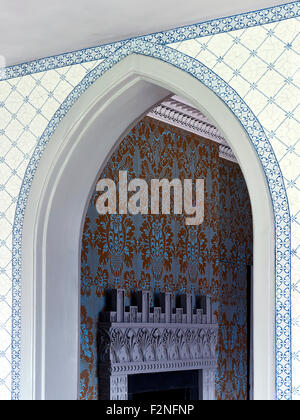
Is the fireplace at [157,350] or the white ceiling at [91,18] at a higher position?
the white ceiling at [91,18]

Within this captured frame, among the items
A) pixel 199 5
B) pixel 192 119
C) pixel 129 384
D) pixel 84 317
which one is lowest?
pixel 129 384

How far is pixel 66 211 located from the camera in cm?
369

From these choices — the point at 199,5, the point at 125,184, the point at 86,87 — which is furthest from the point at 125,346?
the point at 199,5

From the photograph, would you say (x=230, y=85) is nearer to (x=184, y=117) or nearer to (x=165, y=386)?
(x=184, y=117)

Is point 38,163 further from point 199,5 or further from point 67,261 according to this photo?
point 199,5

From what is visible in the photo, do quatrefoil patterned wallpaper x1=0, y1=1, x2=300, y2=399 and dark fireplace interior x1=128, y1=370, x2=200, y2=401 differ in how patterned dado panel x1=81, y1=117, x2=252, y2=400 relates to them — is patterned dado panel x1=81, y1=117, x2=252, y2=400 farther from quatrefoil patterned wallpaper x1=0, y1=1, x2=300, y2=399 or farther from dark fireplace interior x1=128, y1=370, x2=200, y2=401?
quatrefoil patterned wallpaper x1=0, y1=1, x2=300, y2=399

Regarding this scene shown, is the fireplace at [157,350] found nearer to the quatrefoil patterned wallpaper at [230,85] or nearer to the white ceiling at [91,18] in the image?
the quatrefoil patterned wallpaper at [230,85]

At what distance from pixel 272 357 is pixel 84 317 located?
1867 mm

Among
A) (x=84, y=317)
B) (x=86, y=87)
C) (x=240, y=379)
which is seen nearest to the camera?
(x=86, y=87)

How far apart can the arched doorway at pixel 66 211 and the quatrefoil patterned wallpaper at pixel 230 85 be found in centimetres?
10

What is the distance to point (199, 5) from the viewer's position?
120 inches

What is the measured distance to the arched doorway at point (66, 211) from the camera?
344 centimetres

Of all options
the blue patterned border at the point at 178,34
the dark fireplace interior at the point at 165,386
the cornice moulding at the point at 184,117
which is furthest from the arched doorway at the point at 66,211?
the cornice moulding at the point at 184,117

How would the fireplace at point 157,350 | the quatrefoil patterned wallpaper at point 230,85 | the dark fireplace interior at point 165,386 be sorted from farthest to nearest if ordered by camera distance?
1. the dark fireplace interior at point 165,386
2. the fireplace at point 157,350
3. the quatrefoil patterned wallpaper at point 230,85
